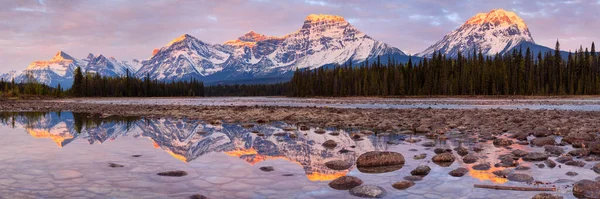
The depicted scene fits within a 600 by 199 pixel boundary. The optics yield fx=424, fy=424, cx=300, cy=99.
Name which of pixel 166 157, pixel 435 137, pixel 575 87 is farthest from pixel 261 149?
pixel 575 87

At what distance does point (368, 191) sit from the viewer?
8414 millimetres

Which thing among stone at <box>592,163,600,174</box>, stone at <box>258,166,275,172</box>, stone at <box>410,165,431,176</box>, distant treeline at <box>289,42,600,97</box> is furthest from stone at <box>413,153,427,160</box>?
distant treeline at <box>289,42,600,97</box>

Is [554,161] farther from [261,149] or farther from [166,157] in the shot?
[166,157]

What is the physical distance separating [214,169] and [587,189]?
330 inches

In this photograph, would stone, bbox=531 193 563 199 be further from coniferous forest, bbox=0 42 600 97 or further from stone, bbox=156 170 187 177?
coniferous forest, bbox=0 42 600 97

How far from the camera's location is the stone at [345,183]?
9.02 metres

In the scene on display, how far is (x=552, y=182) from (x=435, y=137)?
9.00 m

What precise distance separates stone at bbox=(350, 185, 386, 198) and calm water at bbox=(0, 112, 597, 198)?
Result: 9.3 inches

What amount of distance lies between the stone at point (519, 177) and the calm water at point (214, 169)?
0.77ft

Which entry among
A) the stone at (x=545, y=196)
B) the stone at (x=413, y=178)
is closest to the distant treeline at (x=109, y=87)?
the stone at (x=413, y=178)

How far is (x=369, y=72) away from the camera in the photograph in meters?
150

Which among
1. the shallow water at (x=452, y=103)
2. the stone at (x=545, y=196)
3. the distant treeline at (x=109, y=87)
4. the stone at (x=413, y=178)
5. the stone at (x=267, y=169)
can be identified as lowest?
the stone at (x=267, y=169)

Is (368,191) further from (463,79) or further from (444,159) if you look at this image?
(463,79)

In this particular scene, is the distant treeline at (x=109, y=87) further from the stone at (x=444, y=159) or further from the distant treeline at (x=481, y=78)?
the stone at (x=444, y=159)
